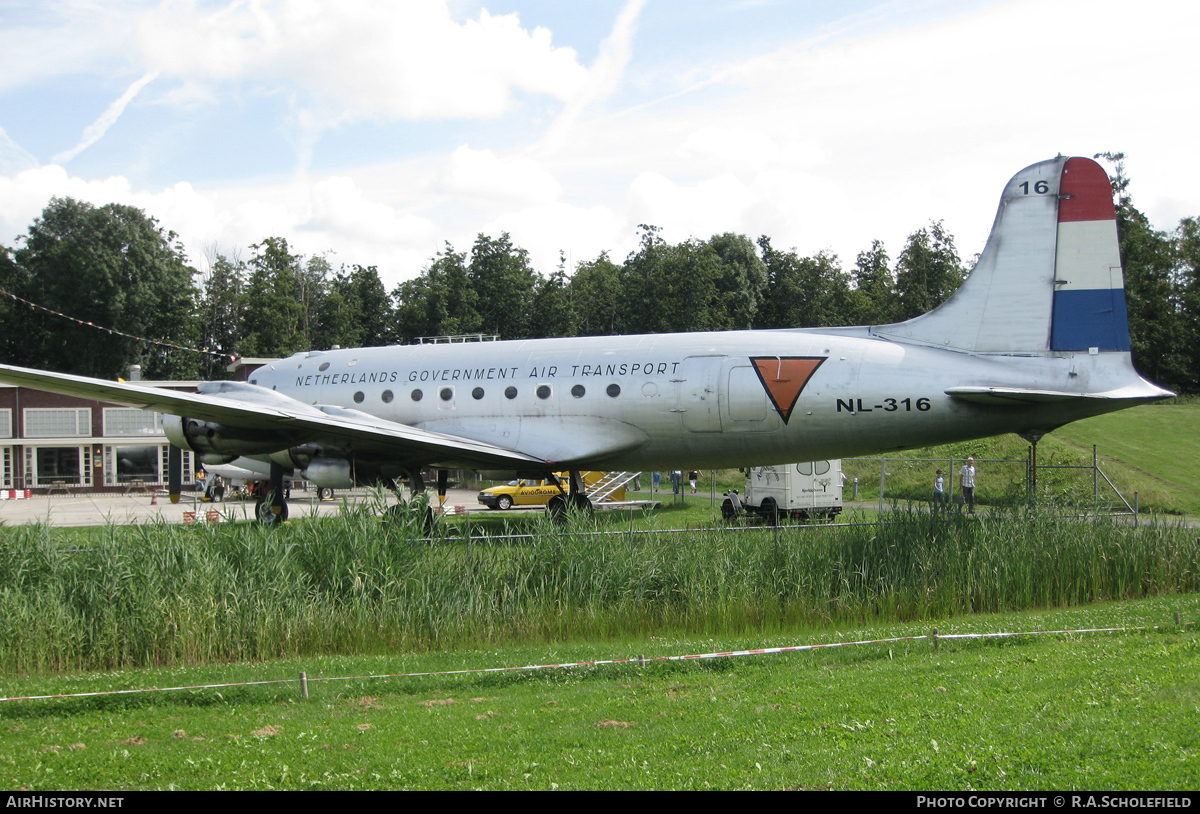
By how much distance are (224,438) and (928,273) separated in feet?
194

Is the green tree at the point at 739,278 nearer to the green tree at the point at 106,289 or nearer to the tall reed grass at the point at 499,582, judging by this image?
the green tree at the point at 106,289

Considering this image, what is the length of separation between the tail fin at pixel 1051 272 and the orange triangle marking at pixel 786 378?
272cm

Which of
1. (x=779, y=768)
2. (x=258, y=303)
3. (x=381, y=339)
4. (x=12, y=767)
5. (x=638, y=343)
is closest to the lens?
(x=779, y=768)

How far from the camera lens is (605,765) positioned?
5.85m

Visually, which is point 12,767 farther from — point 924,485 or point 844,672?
point 924,485

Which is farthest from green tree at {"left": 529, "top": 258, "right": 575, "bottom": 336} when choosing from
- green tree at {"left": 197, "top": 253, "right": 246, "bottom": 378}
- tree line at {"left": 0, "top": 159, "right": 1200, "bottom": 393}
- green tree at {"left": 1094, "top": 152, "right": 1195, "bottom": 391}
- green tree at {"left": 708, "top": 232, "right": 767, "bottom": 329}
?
green tree at {"left": 1094, "top": 152, "right": 1195, "bottom": 391}

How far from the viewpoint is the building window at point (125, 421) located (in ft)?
156

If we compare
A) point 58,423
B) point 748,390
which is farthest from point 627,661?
point 58,423

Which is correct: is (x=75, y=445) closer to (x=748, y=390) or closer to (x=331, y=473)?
(x=331, y=473)

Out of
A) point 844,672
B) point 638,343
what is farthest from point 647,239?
point 844,672

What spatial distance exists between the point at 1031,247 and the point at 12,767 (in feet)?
52.4

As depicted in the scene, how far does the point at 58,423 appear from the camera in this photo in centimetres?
4641

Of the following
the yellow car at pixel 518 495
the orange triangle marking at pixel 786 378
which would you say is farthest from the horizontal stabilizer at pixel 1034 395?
the yellow car at pixel 518 495

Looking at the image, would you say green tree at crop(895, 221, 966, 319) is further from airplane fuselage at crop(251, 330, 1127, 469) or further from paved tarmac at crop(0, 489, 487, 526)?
airplane fuselage at crop(251, 330, 1127, 469)
